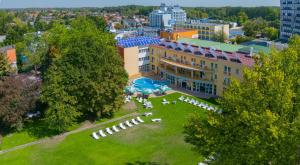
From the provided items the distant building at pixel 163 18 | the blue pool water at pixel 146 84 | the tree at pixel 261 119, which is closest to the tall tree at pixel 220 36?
the distant building at pixel 163 18

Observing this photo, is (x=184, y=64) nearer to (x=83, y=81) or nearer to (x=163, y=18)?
(x=83, y=81)

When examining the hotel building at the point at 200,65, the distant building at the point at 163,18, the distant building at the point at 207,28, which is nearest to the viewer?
the hotel building at the point at 200,65

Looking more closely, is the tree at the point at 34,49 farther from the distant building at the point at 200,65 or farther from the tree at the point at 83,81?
the distant building at the point at 200,65

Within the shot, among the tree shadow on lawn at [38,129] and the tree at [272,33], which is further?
the tree at [272,33]

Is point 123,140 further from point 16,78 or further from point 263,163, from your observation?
point 263,163

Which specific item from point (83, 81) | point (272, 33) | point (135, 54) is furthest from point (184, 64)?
point (272, 33)

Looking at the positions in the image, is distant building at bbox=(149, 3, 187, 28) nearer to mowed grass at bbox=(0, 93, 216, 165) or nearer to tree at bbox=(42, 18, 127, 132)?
tree at bbox=(42, 18, 127, 132)

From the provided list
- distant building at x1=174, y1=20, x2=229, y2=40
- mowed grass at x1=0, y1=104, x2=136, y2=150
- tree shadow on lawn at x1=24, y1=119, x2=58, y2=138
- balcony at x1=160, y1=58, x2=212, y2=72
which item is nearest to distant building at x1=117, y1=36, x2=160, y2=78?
balcony at x1=160, y1=58, x2=212, y2=72
